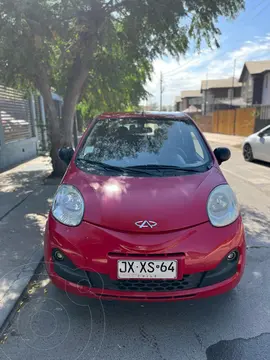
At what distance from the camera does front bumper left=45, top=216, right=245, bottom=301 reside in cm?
226

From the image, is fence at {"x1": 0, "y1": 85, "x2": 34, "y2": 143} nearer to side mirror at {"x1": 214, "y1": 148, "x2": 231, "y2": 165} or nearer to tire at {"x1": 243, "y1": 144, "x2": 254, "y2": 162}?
side mirror at {"x1": 214, "y1": 148, "x2": 231, "y2": 165}

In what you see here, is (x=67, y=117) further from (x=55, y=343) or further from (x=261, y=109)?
(x=261, y=109)

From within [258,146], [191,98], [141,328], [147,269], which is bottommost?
[191,98]

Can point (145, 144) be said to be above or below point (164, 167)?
above

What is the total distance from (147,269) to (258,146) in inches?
359

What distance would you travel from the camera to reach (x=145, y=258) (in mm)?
2240

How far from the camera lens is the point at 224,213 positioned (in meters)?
2.51

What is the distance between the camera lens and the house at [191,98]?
64944mm

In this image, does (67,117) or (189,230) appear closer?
(189,230)

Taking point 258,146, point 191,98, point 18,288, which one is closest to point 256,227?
point 18,288

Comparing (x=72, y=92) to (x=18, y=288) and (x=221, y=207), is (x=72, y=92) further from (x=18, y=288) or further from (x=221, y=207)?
(x=221, y=207)

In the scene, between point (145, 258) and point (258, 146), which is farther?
point (258, 146)

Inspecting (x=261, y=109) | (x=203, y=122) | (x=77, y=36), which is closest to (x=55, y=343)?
(x=77, y=36)

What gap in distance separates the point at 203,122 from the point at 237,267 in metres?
33.2
